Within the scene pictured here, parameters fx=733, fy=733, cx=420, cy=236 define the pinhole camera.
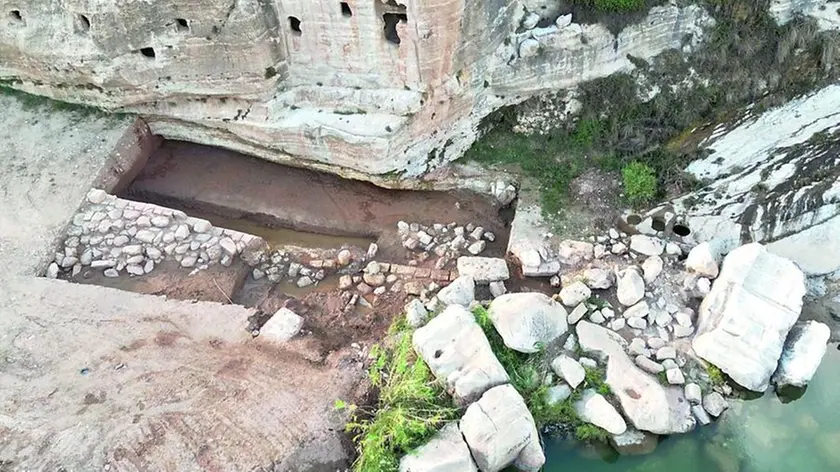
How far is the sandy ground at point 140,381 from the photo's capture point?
338 inches

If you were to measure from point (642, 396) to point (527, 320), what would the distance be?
1.71 meters

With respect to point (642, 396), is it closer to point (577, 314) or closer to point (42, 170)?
point (577, 314)

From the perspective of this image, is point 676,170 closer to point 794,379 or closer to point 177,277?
point 794,379

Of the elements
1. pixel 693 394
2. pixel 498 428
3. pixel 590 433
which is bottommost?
pixel 590 433

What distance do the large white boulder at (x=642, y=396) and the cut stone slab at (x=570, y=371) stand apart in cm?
35

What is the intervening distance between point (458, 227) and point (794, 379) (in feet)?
16.9

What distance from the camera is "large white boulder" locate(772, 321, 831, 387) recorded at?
380 inches

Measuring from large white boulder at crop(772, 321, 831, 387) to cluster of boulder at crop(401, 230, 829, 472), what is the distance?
1cm

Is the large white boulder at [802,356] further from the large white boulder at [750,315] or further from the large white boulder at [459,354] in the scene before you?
the large white boulder at [459,354]

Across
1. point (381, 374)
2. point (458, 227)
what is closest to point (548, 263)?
point (458, 227)

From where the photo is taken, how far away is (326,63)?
36.2 ft

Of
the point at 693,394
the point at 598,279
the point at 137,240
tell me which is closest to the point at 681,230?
the point at 598,279

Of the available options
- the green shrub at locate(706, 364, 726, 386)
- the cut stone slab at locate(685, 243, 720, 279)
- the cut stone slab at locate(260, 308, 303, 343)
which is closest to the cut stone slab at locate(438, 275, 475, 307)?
the cut stone slab at locate(260, 308, 303, 343)

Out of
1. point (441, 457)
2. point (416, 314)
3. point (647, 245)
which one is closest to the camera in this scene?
point (441, 457)
